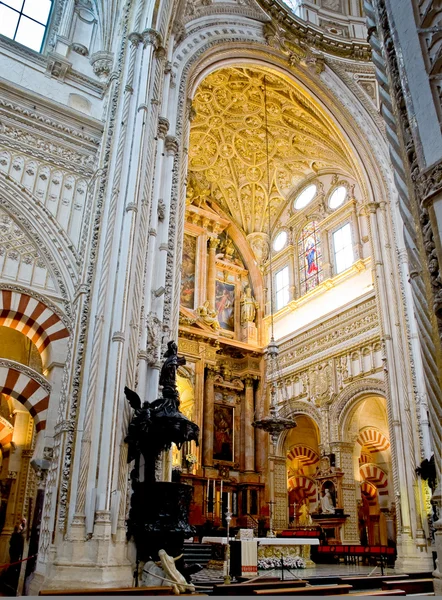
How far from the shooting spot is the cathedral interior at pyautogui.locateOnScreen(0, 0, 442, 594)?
701cm

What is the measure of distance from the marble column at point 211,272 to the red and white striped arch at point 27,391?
11717mm

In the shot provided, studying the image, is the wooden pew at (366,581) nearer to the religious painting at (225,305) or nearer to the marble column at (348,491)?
the marble column at (348,491)

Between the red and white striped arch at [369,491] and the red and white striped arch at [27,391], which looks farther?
the red and white striped arch at [369,491]

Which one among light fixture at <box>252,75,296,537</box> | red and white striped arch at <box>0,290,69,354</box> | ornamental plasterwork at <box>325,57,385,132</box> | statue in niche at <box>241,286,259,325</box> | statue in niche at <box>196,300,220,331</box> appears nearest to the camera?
red and white striped arch at <box>0,290,69,354</box>

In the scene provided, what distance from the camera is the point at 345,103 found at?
52.3ft

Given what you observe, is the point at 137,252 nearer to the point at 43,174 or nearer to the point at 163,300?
the point at 163,300

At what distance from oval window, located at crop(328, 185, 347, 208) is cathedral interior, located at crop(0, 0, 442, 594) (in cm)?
8

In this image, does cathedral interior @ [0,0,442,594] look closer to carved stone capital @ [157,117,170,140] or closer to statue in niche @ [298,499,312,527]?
carved stone capital @ [157,117,170,140]

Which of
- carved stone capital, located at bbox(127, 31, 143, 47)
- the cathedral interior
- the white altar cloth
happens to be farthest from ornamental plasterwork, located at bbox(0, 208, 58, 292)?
the white altar cloth

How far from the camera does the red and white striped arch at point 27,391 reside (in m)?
8.45

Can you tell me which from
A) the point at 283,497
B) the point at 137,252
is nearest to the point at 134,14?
the point at 137,252

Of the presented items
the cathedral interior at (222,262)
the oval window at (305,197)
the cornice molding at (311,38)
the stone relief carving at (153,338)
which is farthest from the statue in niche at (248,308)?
the stone relief carving at (153,338)

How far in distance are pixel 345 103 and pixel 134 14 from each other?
755cm

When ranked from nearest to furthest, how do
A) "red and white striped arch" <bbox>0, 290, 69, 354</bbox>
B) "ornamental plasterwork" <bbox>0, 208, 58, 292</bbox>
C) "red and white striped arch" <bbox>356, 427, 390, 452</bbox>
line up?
"red and white striped arch" <bbox>0, 290, 69, 354</bbox> → "ornamental plasterwork" <bbox>0, 208, 58, 292</bbox> → "red and white striped arch" <bbox>356, 427, 390, 452</bbox>
